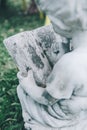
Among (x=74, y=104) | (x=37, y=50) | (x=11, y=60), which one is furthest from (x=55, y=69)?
(x=11, y=60)

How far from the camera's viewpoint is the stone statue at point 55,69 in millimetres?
3055

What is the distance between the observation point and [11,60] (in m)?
6.57

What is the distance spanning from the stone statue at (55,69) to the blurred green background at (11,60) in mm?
860

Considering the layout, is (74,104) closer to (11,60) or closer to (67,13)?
(67,13)

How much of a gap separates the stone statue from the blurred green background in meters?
0.86

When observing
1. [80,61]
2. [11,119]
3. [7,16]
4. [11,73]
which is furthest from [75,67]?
[7,16]

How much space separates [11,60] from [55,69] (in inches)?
136

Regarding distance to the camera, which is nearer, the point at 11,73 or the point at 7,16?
the point at 11,73

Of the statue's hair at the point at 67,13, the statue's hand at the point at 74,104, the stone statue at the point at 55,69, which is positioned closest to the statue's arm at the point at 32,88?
the stone statue at the point at 55,69

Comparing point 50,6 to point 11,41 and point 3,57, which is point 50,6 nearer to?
point 11,41

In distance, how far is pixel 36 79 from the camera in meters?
3.60

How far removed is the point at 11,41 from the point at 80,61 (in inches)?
26.0

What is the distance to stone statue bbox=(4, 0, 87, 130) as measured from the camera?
3055 mm

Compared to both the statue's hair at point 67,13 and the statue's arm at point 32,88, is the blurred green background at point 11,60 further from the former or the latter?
→ the statue's hair at point 67,13
